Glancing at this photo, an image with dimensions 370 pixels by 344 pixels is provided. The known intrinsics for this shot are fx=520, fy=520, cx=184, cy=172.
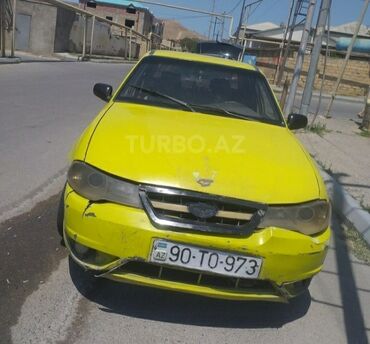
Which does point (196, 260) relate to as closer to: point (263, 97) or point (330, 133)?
point (263, 97)

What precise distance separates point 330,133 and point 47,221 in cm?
943

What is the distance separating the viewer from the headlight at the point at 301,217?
2947 millimetres

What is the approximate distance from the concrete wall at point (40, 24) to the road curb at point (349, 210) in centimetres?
2259

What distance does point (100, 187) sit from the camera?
2.97m

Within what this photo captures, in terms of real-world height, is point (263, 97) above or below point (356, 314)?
above

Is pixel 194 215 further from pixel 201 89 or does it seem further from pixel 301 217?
pixel 201 89

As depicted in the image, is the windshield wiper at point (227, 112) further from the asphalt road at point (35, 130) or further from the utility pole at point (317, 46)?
the utility pole at point (317, 46)

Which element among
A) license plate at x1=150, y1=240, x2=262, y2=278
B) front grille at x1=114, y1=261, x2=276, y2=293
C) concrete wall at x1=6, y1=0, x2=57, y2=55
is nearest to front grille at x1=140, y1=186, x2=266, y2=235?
license plate at x1=150, y1=240, x2=262, y2=278

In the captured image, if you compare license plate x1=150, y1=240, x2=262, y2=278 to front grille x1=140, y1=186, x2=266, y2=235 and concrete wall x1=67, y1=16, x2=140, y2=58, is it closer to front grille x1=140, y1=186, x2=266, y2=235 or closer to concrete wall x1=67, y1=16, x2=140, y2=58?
front grille x1=140, y1=186, x2=266, y2=235

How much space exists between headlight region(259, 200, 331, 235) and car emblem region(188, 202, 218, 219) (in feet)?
0.95

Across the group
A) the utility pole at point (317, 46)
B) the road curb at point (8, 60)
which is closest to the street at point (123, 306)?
the utility pole at point (317, 46)

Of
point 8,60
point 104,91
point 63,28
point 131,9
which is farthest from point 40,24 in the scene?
point 131,9

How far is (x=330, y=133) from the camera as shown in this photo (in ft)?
41.0

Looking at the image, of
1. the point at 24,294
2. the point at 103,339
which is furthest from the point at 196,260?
the point at 24,294
